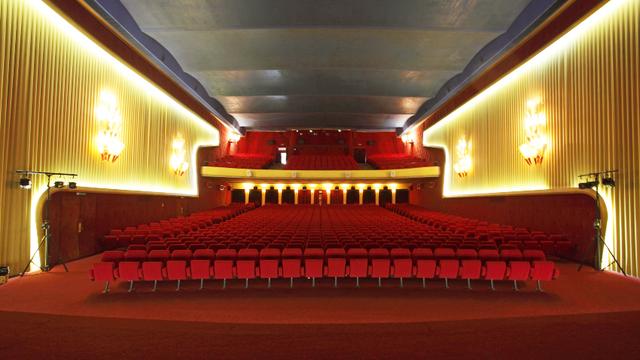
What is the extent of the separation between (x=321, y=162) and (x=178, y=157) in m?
12.4

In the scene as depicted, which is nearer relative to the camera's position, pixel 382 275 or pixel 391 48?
pixel 382 275

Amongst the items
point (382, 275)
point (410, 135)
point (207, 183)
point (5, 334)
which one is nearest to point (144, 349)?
point (5, 334)

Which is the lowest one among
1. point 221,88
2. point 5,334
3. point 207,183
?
point 5,334

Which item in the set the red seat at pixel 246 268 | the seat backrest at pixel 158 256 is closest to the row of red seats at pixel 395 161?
the red seat at pixel 246 268

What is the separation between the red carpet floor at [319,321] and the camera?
9.89 feet

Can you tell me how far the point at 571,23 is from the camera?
7449mm

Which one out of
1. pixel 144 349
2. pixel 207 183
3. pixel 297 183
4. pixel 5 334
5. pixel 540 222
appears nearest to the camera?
pixel 144 349

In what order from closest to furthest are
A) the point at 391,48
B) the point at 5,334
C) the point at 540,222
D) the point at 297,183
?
the point at 5,334
the point at 540,222
the point at 391,48
the point at 297,183

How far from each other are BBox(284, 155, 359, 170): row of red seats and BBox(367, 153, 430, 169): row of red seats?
70.0 inches

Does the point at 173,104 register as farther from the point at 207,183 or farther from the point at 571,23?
the point at 571,23

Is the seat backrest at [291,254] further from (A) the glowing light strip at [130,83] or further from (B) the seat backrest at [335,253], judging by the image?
(A) the glowing light strip at [130,83]

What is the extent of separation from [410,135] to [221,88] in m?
13.4

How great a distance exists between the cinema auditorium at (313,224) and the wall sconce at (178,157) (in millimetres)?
124

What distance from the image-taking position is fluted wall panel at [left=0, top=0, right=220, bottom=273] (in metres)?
5.94
